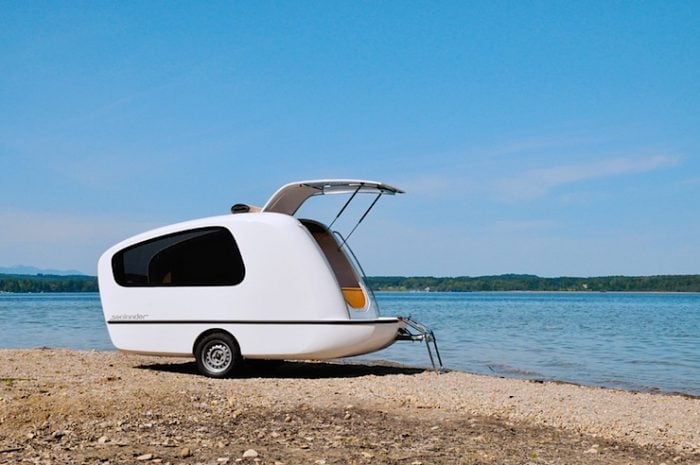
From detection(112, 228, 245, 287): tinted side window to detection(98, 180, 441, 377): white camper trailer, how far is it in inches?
0.6

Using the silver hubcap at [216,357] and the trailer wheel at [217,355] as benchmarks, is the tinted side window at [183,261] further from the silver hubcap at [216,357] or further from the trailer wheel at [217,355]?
the silver hubcap at [216,357]

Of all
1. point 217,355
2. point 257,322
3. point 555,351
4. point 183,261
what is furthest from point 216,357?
point 555,351

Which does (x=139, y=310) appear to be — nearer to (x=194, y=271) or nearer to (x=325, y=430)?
(x=194, y=271)

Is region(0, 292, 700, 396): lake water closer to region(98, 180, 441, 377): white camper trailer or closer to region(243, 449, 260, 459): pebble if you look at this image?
region(98, 180, 441, 377): white camper trailer

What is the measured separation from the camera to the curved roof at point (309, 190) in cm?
1236

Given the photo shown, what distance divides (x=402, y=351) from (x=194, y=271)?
30.2 ft

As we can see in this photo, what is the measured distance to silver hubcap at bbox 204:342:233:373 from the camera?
38.5 feet

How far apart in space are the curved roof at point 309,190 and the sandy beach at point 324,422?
9.19 feet

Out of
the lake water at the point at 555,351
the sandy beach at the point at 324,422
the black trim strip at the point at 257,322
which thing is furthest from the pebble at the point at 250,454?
the lake water at the point at 555,351

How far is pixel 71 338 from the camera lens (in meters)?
25.0

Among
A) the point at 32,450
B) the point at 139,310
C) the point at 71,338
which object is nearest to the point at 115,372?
the point at 139,310

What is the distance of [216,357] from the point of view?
466 inches

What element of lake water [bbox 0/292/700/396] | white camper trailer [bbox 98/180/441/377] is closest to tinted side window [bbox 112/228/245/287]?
white camper trailer [bbox 98/180/441/377]

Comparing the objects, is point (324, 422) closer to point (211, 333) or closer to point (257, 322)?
point (257, 322)
